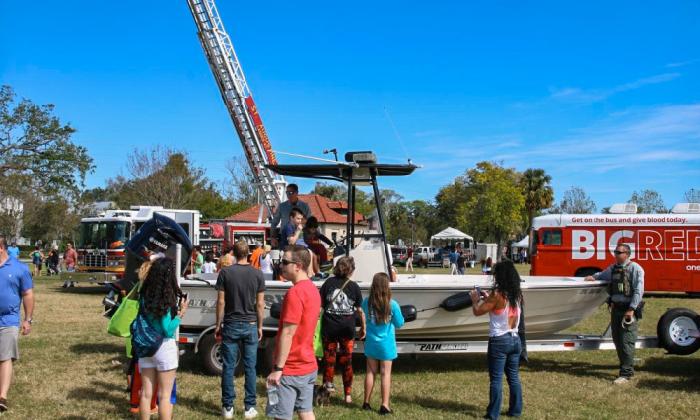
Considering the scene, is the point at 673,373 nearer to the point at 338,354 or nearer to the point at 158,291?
the point at 338,354

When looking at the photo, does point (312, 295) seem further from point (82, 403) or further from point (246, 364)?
point (82, 403)

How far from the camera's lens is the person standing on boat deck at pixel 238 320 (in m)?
5.96

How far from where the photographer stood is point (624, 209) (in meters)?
20.7

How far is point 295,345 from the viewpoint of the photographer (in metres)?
4.04

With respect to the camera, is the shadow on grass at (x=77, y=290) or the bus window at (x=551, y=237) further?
the bus window at (x=551, y=237)

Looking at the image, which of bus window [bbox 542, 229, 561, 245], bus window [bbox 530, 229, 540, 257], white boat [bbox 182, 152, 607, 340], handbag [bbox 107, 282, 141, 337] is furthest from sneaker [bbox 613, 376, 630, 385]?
bus window [bbox 542, 229, 561, 245]

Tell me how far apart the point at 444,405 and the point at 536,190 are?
5192 cm

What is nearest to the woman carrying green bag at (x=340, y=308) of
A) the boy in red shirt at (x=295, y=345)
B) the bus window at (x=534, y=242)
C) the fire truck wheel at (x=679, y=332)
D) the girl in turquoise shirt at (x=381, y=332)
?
the girl in turquoise shirt at (x=381, y=332)

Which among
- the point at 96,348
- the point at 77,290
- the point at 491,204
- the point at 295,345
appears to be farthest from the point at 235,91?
the point at 491,204

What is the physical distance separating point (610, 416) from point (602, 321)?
7.31 meters

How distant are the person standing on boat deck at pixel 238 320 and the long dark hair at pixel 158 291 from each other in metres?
1.10

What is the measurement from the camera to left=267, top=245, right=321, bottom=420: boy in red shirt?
3.91 m

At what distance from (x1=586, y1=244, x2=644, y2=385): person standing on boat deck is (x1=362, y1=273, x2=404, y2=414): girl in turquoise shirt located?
10.4 feet

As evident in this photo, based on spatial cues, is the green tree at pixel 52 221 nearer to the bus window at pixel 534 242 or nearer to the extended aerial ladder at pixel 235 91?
the extended aerial ladder at pixel 235 91
